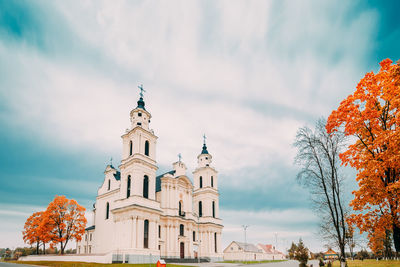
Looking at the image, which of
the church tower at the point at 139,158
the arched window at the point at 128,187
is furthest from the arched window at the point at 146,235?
the arched window at the point at 128,187

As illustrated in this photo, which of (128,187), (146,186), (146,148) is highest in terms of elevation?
(146,148)

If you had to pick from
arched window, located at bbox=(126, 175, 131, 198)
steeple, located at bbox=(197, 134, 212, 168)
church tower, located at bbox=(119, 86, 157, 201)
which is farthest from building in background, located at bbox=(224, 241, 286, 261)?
arched window, located at bbox=(126, 175, 131, 198)

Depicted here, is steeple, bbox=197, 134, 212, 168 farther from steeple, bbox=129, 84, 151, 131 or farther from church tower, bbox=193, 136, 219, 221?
steeple, bbox=129, 84, 151, 131

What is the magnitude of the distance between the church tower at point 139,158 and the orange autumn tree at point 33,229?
60.0ft

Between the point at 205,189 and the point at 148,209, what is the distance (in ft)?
59.4

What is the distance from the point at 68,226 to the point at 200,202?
77.2ft

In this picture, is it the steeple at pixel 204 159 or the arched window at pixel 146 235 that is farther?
the steeple at pixel 204 159

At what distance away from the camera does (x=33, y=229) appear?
4459 cm

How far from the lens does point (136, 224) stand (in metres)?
35.1

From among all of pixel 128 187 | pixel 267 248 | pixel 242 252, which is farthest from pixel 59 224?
pixel 267 248

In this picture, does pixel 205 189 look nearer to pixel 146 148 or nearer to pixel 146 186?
pixel 146 186

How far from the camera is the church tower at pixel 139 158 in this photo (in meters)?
37.3

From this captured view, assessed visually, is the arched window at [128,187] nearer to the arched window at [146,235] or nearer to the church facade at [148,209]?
the church facade at [148,209]

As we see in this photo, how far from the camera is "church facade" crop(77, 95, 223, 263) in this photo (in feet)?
116
